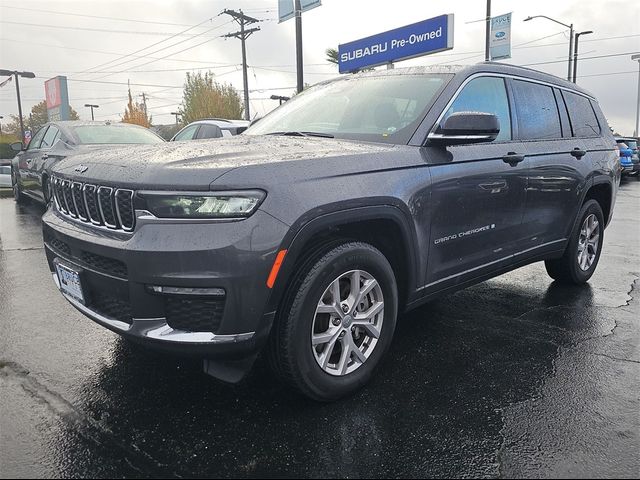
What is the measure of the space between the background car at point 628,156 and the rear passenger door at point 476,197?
53.0 feet

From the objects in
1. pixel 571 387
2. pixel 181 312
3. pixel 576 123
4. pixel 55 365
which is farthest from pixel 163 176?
pixel 576 123

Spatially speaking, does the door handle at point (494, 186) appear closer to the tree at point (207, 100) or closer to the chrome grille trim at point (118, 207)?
the chrome grille trim at point (118, 207)

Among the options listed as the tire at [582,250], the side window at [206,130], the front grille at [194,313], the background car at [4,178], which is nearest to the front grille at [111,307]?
the front grille at [194,313]

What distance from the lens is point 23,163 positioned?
947 centimetres

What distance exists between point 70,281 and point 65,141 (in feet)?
18.1

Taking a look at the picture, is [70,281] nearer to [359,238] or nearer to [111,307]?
[111,307]

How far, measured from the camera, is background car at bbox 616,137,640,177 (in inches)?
719

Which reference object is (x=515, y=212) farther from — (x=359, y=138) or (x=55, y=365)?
(x=55, y=365)

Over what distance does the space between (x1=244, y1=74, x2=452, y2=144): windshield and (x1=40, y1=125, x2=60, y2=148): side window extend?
524 cm

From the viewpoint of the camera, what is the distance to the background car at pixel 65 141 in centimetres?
746

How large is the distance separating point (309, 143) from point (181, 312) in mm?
1249

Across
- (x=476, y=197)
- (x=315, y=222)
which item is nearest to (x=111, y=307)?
(x=315, y=222)

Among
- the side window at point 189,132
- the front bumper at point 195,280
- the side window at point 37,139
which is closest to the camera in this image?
the front bumper at point 195,280

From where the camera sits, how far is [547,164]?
4137 millimetres
